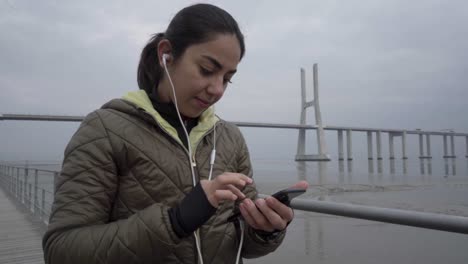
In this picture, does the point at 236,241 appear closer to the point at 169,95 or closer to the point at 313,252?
the point at 169,95

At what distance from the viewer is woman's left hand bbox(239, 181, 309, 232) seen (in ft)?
2.33

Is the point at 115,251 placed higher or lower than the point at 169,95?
lower

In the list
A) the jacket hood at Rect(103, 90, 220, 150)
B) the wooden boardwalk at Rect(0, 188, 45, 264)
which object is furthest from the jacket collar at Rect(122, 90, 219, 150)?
the wooden boardwalk at Rect(0, 188, 45, 264)

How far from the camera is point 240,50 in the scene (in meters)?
0.85

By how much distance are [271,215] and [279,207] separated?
0.09ft

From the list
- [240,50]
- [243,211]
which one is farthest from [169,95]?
[243,211]

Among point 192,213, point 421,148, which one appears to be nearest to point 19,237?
point 192,213

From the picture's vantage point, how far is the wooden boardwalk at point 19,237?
2371mm

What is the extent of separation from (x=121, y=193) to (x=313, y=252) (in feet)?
8.51

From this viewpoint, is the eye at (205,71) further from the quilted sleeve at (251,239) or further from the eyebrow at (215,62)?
the quilted sleeve at (251,239)

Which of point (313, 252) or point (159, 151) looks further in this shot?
point (313, 252)

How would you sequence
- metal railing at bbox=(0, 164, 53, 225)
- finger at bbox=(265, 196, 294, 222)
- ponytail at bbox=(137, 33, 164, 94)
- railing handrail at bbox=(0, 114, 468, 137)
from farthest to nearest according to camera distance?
railing handrail at bbox=(0, 114, 468, 137)
metal railing at bbox=(0, 164, 53, 225)
ponytail at bbox=(137, 33, 164, 94)
finger at bbox=(265, 196, 294, 222)

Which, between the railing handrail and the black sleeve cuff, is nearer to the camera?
the black sleeve cuff

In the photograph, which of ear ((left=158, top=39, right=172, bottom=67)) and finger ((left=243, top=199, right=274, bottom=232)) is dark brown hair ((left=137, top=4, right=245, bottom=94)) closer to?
ear ((left=158, top=39, right=172, bottom=67))
